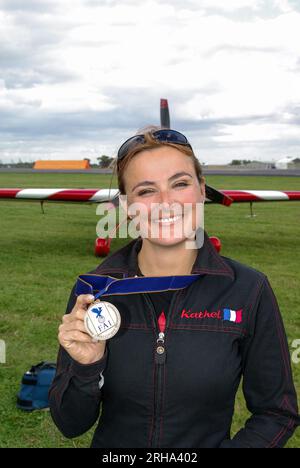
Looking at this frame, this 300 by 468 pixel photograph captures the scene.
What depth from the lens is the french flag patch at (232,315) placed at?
1819 millimetres

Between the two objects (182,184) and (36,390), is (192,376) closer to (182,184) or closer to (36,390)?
(182,184)

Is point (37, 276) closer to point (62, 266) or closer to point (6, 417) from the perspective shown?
point (62, 266)

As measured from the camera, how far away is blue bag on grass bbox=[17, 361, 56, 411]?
13.8 feet

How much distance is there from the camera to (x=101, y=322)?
156cm

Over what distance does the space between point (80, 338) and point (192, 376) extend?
45 cm

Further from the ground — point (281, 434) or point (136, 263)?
point (136, 263)

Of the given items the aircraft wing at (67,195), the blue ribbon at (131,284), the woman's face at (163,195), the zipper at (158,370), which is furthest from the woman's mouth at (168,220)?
the aircraft wing at (67,195)

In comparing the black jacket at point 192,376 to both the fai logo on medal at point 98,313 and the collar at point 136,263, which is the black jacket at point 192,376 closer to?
the collar at point 136,263

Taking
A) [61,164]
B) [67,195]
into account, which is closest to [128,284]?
[67,195]

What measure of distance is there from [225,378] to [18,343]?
13.9ft

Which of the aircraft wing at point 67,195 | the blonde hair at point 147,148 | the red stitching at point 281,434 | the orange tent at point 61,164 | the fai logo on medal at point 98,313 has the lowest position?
the red stitching at point 281,434

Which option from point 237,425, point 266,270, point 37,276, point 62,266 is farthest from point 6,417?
point 266,270

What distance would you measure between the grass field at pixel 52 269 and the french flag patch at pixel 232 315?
2493 millimetres

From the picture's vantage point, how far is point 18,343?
5.57 meters
